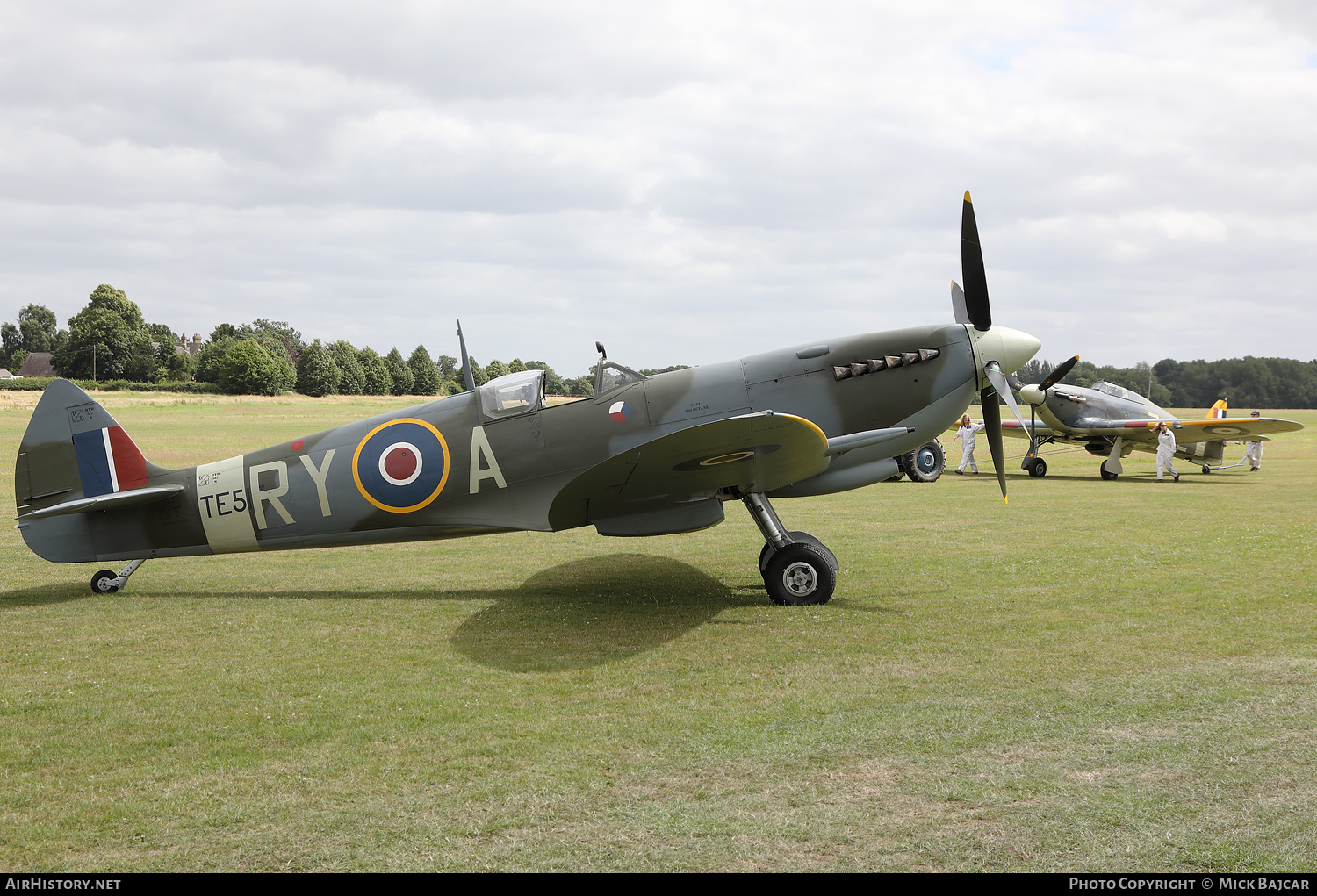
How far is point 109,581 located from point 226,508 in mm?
1416

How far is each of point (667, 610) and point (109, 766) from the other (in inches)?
164

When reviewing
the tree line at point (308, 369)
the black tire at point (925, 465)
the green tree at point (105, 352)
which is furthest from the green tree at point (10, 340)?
the black tire at point (925, 465)

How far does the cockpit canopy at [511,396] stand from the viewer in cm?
750

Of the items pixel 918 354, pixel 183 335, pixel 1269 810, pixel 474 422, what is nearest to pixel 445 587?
pixel 474 422

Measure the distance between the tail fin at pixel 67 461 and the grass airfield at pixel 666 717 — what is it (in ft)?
3.28

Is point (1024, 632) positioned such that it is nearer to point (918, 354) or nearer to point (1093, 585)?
point (1093, 585)

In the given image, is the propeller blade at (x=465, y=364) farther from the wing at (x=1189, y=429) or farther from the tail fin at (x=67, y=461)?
the wing at (x=1189, y=429)

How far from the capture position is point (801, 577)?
709 cm

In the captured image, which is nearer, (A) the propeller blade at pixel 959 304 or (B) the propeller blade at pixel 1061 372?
(A) the propeller blade at pixel 959 304

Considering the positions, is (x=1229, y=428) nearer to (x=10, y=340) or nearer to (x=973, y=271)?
(x=973, y=271)

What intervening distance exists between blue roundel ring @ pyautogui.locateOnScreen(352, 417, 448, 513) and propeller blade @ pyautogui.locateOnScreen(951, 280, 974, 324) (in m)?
5.08

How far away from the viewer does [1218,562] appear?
8.63 meters

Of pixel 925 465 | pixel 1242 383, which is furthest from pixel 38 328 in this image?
pixel 1242 383

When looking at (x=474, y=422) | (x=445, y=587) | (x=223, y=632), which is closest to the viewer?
(x=223, y=632)
